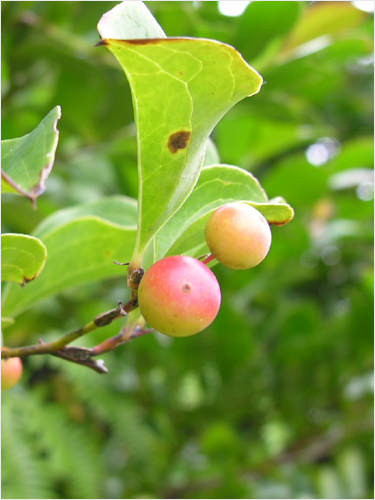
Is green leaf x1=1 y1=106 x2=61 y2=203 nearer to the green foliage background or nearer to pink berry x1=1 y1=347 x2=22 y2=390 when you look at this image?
pink berry x1=1 y1=347 x2=22 y2=390

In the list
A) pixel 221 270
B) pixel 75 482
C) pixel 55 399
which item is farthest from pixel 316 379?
pixel 55 399

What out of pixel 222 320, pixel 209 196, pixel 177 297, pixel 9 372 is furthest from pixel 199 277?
pixel 222 320

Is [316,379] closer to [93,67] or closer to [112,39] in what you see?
[93,67]

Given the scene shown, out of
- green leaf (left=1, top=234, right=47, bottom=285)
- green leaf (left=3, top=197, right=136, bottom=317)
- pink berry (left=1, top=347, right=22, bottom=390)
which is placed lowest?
pink berry (left=1, top=347, right=22, bottom=390)

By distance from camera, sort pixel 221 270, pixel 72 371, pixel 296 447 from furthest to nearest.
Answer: pixel 296 447
pixel 72 371
pixel 221 270

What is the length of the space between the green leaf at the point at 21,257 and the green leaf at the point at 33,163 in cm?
8

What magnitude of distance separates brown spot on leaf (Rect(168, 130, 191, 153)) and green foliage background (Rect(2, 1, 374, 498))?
2.59ft

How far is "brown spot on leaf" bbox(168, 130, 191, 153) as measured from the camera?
1.50 ft

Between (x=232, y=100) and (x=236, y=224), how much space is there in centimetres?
10

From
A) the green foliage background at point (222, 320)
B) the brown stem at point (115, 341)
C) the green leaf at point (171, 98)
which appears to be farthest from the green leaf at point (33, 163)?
the green foliage background at point (222, 320)

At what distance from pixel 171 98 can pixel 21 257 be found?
0.22m

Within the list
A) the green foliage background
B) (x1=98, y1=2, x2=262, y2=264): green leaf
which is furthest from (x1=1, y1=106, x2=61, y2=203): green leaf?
the green foliage background

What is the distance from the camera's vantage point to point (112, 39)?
1.27ft

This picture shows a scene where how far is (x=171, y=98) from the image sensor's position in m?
0.45
